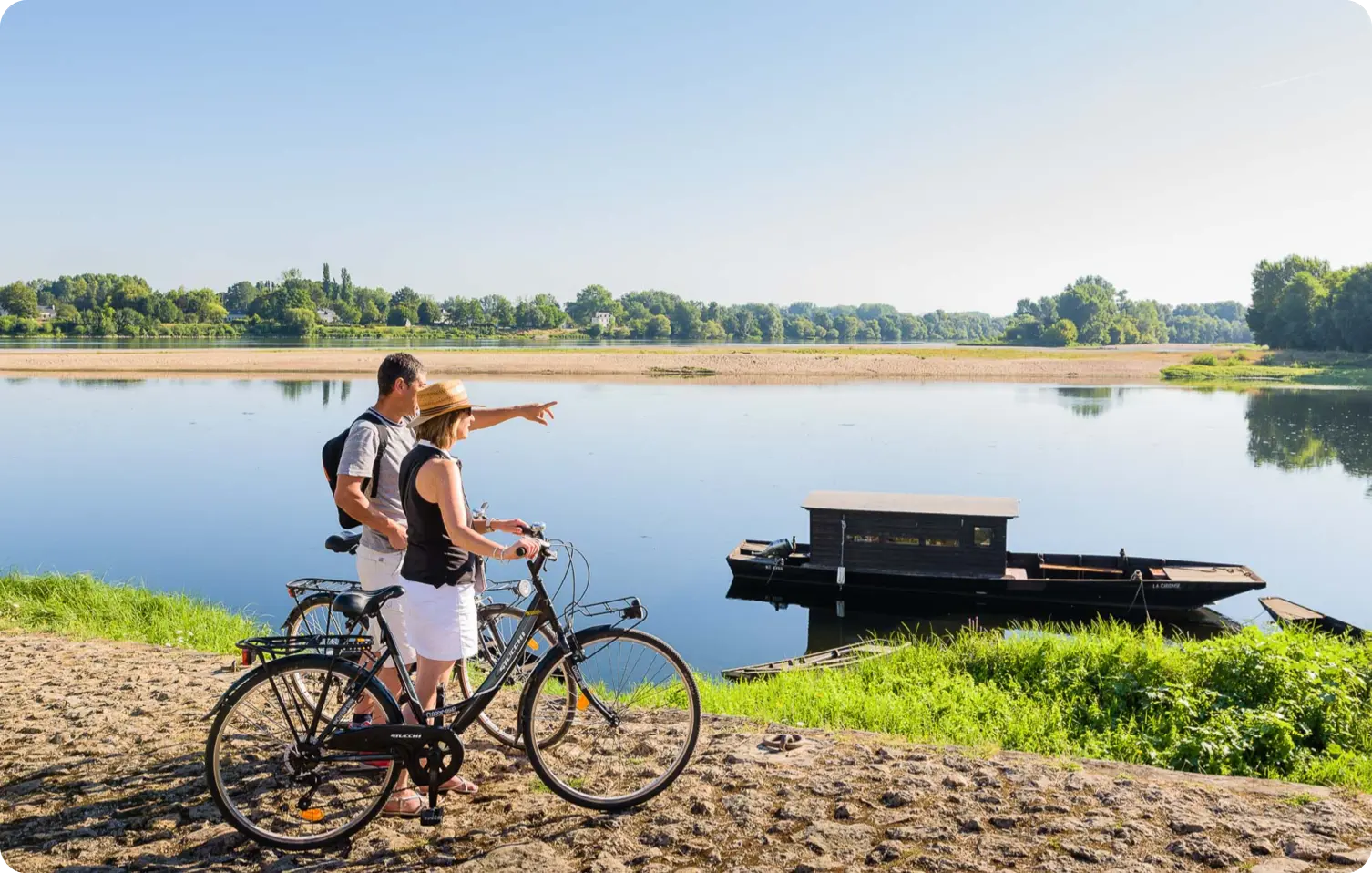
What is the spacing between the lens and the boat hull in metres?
15.6

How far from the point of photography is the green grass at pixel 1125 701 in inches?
280

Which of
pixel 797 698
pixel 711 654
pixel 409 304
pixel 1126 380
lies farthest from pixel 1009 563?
pixel 409 304

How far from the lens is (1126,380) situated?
2977 inches

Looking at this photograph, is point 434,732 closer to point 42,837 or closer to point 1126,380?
point 42,837

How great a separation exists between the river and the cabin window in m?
2.05

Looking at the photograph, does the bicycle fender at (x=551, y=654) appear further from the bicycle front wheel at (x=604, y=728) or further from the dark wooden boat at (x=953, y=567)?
the dark wooden boat at (x=953, y=567)

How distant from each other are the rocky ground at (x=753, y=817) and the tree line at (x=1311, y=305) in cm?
9180

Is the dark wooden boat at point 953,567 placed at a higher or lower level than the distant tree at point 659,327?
lower

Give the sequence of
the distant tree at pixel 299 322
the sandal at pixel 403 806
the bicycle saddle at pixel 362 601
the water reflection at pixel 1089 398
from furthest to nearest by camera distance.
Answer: the distant tree at pixel 299 322 < the water reflection at pixel 1089 398 < the sandal at pixel 403 806 < the bicycle saddle at pixel 362 601

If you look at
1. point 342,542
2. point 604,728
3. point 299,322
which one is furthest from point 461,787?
point 299,322

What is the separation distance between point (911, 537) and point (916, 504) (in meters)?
0.64

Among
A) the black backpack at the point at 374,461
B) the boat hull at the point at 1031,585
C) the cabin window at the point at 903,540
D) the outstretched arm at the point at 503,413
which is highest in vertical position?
the outstretched arm at the point at 503,413

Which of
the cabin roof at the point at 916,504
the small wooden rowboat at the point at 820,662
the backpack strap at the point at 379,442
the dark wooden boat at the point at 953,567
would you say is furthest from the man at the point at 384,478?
the dark wooden boat at the point at 953,567

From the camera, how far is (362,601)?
4.07 m
